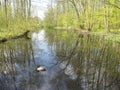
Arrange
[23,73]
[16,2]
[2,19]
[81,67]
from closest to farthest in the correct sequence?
1. [23,73]
2. [81,67]
3. [2,19]
4. [16,2]

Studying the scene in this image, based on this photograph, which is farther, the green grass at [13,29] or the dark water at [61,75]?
the green grass at [13,29]

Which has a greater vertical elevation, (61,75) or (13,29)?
(13,29)

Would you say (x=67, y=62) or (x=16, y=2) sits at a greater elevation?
(x=16, y=2)

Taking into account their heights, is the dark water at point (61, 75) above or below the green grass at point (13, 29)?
below

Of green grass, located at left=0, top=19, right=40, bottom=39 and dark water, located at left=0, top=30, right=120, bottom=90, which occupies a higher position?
green grass, located at left=0, top=19, right=40, bottom=39

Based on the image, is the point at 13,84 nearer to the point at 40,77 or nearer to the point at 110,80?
the point at 40,77

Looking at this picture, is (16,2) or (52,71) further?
(16,2)

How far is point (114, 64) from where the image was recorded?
1395 centimetres

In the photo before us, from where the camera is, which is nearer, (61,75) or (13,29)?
(61,75)

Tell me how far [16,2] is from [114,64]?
35.0 metres

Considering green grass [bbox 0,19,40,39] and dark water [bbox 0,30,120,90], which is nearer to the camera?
dark water [bbox 0,30,120,90]

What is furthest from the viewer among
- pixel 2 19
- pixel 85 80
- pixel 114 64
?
pixel 2 19

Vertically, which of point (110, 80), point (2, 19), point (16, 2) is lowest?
point (110, 80)

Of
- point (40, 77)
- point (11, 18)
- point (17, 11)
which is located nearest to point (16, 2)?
point (17, 11)
